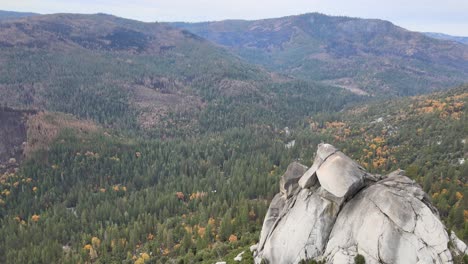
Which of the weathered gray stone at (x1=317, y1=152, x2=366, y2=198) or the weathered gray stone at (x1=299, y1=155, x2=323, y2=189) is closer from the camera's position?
the weathered gray stone at (x1=317, y1=152, x2=366, y2=198)

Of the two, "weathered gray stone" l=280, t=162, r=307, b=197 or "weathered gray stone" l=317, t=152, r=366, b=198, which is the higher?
"weathered gray stone" l=317, t=152, r=366, b=198

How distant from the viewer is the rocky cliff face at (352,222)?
154 ft

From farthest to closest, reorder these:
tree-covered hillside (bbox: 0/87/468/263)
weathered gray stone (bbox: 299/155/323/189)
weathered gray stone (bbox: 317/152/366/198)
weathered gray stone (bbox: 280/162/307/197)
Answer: tree-covered hillside (bbox: 0/87/468/263) → weathered gray stone (bbox: 280/162/307/197) → weathered gray stone (bbox: 299/155/323/189) → weathered gray stone (bbox: 317/152/366/198)

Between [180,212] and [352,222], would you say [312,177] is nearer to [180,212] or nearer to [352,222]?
[352,222]

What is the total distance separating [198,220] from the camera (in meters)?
140

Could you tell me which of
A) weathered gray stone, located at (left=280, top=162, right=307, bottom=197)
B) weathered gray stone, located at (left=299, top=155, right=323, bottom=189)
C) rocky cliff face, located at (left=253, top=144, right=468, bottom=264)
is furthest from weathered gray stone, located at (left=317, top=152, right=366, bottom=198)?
weathered gray stone, located at (left=280, top=162, right=307, bottom=197)

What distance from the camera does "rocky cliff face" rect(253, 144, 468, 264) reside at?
47.0 meters

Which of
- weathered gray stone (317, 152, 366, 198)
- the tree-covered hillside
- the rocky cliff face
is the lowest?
the tree-covered hillside

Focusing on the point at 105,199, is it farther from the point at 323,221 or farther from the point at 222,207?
the point at 323,221

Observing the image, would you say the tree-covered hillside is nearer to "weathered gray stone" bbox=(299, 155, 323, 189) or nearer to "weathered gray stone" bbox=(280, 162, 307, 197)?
"weathered gray stone" bbox=(280, 162, 307, 197)

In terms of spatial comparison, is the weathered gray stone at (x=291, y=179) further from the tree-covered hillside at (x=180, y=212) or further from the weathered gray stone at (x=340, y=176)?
the tree-covered hillside at (x=180, y=212)

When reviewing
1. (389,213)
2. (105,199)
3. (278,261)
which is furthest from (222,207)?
(389,213)

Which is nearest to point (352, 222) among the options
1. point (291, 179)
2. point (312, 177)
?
point (312, 177)

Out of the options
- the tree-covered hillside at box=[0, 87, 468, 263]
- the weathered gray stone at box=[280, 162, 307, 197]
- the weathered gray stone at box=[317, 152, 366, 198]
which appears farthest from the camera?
the tree-covered hillside at box=[0, 87, 468, 263]
